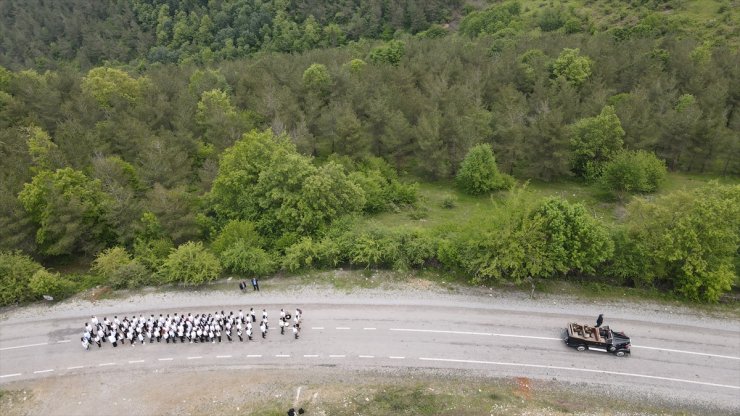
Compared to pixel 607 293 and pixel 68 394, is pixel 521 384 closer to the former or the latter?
pixel 607 293

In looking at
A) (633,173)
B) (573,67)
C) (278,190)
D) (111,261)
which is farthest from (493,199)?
(573,67)

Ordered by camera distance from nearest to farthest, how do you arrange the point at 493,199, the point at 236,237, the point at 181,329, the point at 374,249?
the point at 181,329 → the point at 374,249 → the point at 236,237 → the point at 493,199

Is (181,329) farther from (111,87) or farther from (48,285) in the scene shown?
(111,87)

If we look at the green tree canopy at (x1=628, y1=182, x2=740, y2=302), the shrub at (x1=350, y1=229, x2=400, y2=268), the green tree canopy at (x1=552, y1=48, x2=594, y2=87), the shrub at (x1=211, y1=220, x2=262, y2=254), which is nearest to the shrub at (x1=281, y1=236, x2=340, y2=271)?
the shrub at (x1=350, y1=229, x2=400, y2=268)

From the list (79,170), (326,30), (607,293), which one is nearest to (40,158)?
(79,170)

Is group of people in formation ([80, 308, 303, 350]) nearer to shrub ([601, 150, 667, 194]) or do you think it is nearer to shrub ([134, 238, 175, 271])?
shrub ([134, 238, 175, 271])

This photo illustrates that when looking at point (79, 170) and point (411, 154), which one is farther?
point (411, 154)
